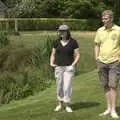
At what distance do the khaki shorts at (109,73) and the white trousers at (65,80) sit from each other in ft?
2.41

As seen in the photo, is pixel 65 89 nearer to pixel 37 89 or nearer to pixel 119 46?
pixel 119 46

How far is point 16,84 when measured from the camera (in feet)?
55.3

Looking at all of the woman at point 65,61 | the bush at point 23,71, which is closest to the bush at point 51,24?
the bush at point 23,71

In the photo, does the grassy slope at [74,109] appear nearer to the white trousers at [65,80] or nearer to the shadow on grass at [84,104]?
the shadow on grass at [84,104]

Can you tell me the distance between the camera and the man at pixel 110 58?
30.2 feet

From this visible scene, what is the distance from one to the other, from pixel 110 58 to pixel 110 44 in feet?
0.87

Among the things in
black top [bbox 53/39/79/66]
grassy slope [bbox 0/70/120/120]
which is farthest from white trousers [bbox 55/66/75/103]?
grassy slope [bbox 0/70/120/120]

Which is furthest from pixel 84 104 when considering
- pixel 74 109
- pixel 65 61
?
pixel 65 61

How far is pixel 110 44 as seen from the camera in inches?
365

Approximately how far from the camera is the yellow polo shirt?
9.22m

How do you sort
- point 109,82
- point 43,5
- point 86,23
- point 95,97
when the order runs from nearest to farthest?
point 109,82 < point 95,97 < point 86,23 < point 43,5

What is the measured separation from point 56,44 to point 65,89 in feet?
3.09

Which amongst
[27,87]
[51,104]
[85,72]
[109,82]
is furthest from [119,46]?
[85,72]

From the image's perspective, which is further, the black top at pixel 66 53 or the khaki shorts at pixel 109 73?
the black top at pixel 66 53
